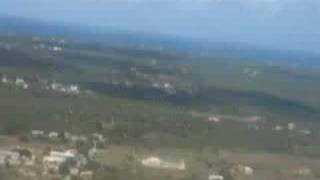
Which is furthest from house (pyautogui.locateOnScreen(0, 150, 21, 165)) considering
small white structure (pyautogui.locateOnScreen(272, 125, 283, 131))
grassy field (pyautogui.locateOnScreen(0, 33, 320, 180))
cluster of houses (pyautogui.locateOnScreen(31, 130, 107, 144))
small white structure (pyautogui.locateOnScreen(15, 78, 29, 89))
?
small white structure (pyautogui.locateOnScreen(15, 78, 29, 89))

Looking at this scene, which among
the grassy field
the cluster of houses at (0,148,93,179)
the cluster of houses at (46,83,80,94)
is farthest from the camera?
the cluster of houses at (46,83,80,94)

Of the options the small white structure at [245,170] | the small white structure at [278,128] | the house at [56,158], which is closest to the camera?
the house at [56,158]

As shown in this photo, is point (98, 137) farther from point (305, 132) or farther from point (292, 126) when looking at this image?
point (292, 126)

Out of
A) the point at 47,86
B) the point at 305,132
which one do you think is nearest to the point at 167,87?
the point at 47,86

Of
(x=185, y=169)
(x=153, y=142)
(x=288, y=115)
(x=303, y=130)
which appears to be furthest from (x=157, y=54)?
(x=185, y=169)

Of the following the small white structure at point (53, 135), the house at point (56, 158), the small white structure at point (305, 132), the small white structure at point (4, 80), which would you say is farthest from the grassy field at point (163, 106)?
the house at point (56, 158)

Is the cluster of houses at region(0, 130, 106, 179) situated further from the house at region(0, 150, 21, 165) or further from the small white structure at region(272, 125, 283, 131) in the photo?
the small white structure at region(272, 125, 283, 131)

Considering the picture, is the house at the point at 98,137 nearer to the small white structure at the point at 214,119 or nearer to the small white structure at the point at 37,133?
the small white structure at the point at 37,133

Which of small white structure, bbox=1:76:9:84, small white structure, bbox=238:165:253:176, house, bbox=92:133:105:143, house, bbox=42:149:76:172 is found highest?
house, bbox=42:149:76:172
